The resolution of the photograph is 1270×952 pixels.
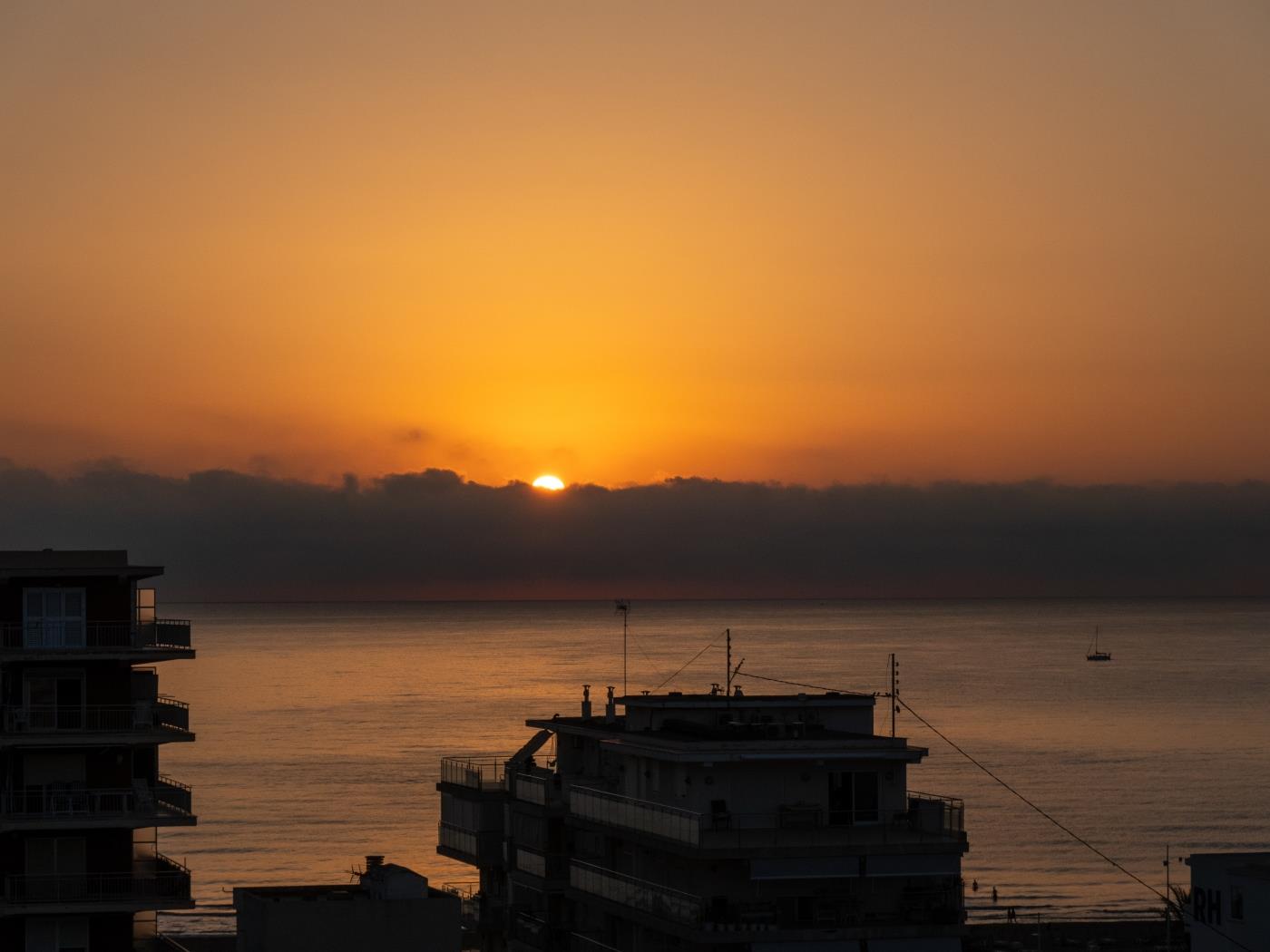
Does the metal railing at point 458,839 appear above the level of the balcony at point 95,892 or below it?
below

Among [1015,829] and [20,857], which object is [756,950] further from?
[1015,829]

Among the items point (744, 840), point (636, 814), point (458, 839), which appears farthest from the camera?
point (458, 839)

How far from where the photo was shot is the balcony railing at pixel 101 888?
51562 millimetres

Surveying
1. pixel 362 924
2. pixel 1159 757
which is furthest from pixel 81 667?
pixel 1159 757

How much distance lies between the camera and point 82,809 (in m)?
52.3

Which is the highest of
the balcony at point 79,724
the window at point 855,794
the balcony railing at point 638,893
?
the balcony at point 79,724

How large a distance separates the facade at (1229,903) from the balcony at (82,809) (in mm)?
33861

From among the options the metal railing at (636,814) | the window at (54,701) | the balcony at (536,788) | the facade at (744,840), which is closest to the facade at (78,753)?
the window at (54,701)

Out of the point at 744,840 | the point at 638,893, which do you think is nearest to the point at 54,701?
the point at 638,893

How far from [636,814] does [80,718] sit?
17368mm

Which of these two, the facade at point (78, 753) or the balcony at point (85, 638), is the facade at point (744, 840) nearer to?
the facade at point (78, 753)

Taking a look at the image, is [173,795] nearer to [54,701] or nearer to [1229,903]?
[54,701]

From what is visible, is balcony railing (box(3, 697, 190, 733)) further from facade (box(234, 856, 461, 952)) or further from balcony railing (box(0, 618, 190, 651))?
facade (box(234, 856, 461, 952))

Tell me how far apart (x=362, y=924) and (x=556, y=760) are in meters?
16.0
